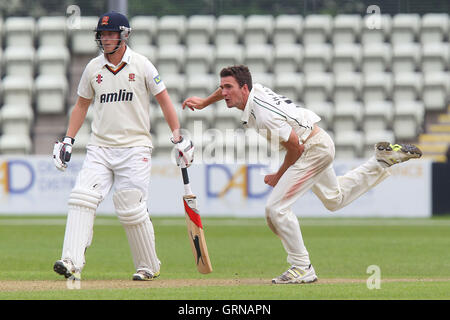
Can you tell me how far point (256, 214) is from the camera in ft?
52.3

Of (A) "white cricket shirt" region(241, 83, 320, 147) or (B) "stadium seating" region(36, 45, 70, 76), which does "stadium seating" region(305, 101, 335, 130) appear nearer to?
(B) "stadium seating" region(36, 45, 70, 76)

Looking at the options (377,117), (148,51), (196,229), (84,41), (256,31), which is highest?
(256,31)

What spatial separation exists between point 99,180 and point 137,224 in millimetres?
473

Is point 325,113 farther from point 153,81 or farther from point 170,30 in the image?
point 153,81

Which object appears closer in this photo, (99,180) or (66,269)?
(66,269)

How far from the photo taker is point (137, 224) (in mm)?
7184

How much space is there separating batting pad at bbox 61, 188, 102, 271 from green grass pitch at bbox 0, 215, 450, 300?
0.92 feet

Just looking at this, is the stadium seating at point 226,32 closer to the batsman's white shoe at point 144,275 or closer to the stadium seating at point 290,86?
the stadium seating at point 290,86

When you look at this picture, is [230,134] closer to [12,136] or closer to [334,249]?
[12,136]

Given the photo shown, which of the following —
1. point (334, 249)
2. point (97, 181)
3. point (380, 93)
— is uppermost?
point (380, 93)

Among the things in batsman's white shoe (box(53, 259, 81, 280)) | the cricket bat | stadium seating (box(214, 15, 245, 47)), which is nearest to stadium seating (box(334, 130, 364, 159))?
stadium seating (box(214, 15, 245, 47))

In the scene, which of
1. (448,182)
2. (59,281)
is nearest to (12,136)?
(448,182)

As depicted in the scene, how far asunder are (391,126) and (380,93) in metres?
0.84

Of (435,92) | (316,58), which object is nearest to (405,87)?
(435,92)
